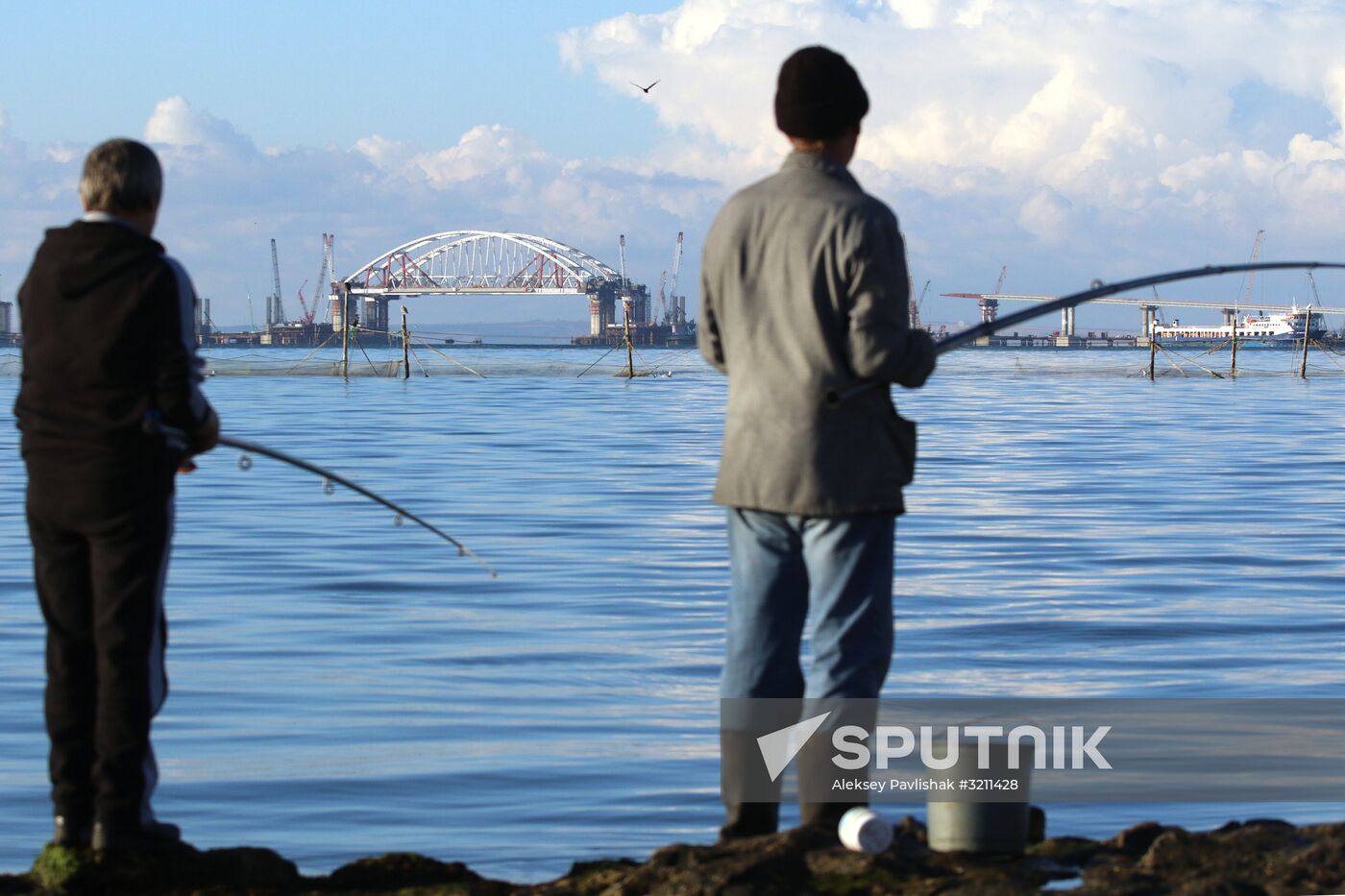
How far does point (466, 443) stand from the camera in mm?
25875

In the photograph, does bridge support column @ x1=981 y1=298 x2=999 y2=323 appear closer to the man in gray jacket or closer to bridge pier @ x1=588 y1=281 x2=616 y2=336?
bridge pier @ x1=588 y1=281 x2=616 y2=336

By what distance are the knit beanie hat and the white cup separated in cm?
138

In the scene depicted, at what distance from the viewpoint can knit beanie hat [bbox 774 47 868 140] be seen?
3.80m

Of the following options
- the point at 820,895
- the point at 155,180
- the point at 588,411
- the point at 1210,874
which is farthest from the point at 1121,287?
the point at 588,411

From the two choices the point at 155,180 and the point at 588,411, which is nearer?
the point at 155,180

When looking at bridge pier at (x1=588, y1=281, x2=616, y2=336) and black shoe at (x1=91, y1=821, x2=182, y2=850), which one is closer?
black shoe at (x1=91, y1=821, x2=182, y2=850)

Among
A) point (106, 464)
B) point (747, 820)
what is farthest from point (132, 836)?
point (747, 820)

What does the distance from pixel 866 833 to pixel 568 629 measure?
5682mm

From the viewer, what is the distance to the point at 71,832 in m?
3.82

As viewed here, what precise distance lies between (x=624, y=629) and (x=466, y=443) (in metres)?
16.8

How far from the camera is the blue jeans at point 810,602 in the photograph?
3.71 meters

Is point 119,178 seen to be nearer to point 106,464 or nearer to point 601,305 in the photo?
point 106,464

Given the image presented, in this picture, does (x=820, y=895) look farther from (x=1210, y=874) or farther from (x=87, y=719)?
(x=87, y=719)

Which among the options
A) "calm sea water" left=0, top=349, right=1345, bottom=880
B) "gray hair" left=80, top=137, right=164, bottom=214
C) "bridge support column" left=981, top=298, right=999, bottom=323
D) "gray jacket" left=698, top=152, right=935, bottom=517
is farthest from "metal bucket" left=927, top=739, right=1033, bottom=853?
"bridge support column" left=981, top=298, right=999, bottom=323
